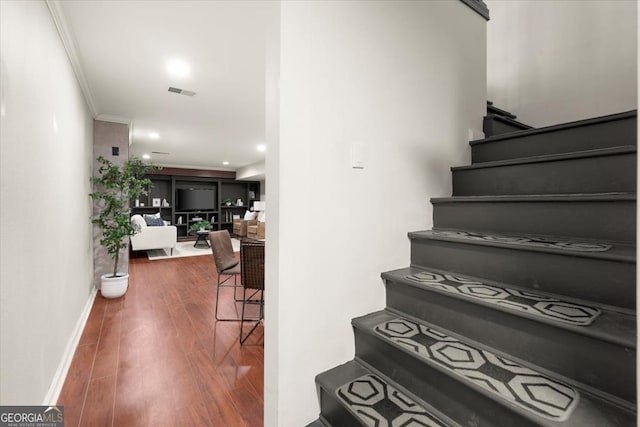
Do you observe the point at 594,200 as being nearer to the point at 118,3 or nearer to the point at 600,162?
the point at 600,162

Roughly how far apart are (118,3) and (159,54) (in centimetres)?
64

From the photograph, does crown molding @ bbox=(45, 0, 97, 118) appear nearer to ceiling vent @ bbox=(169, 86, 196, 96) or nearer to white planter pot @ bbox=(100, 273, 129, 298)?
ceiling vent @ bbox=(169, 86, 196, 96)

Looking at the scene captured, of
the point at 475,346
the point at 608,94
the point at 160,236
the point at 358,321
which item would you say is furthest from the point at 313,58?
the point at 160,236

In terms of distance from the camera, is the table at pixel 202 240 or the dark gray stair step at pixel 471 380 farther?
the table at pixel 202 240

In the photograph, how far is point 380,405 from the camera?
42.6 inches

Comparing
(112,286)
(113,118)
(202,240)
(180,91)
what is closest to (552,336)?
(180,91)

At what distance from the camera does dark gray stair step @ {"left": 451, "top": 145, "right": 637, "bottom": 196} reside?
1286 mm

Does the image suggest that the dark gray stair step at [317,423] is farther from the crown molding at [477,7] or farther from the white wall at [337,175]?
the crown molding at [477,7]

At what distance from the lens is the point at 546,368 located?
0.97 meters

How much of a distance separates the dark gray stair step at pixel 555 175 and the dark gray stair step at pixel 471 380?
0.96 m

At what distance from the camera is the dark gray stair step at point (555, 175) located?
129 centimetres

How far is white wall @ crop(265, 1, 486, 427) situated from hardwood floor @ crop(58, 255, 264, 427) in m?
0.69

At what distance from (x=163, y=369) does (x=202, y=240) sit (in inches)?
281

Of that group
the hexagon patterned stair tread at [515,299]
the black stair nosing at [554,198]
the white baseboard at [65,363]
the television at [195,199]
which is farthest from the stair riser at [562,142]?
the television at [195,199]
